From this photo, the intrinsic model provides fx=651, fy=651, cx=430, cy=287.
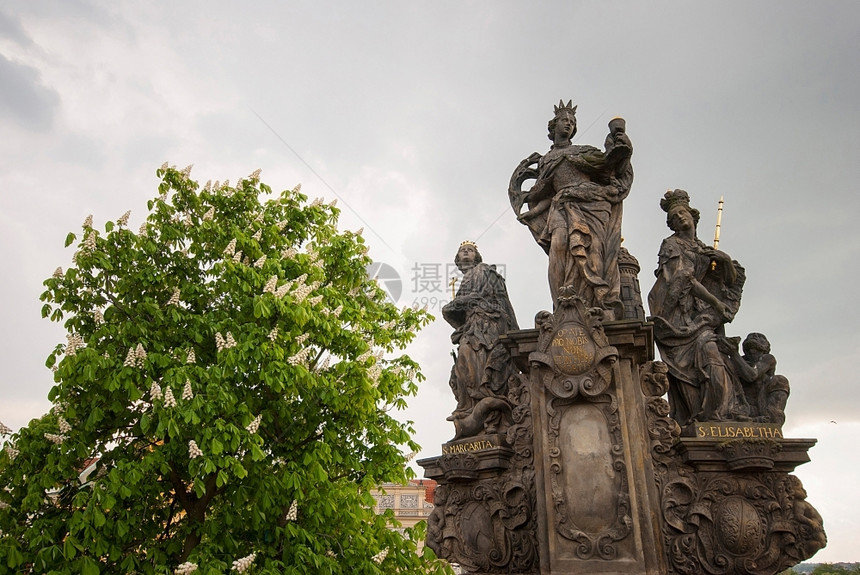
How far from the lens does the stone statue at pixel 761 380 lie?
22.2 feet

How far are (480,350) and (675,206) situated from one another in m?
2.93

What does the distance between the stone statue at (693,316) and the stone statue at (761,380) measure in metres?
0.14

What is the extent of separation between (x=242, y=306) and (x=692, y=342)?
551 cm

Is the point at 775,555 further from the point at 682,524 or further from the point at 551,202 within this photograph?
the point at 551,202

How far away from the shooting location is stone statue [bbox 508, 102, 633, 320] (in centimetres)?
711

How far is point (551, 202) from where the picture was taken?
25.7 feet

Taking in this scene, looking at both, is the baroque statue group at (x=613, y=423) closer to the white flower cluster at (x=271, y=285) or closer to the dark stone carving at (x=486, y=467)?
the dark stone carving at (x=486, y=467)

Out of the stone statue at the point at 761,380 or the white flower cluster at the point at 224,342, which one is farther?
the white flower cluster at the point at 224,342

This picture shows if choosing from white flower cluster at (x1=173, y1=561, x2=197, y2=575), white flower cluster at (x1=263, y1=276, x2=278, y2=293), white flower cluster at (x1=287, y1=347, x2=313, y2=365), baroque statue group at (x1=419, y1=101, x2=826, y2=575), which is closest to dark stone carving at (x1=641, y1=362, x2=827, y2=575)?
baroque statue group at (x1=419, y1=101, x2=826, y2=575)

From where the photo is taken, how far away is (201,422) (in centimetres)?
715

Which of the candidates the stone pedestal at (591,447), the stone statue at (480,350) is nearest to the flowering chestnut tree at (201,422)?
the stone statue at (480,350)

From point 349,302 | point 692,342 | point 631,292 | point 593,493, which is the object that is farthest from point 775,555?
point 349,302

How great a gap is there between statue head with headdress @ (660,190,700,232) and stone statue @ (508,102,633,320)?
701mm

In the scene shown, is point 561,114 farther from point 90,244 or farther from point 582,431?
point 90,244
